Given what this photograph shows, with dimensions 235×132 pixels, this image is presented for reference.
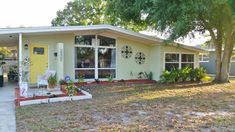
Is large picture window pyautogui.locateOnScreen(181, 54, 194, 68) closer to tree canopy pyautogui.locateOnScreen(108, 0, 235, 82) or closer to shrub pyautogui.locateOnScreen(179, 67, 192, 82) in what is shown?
shrub pyautogui.locateOnScreen(179, 67, 192, 82)

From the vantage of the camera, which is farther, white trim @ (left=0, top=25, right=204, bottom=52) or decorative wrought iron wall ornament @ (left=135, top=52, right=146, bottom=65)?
decorative wrought iron wall ornament @ (left=135, top=52, right=146, bottom=65)

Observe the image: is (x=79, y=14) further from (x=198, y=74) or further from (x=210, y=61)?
(x=198, y=74)

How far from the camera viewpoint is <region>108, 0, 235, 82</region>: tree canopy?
13492 millimetres

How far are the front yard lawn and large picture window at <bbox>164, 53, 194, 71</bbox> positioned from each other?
755 cm

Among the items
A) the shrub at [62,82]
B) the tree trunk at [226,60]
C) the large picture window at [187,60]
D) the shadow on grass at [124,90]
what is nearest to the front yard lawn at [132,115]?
the shadow on grass at [124,90]

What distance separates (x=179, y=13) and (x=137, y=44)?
5234 millimetres

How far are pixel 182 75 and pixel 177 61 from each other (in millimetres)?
1236

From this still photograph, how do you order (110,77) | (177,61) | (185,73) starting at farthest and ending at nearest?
1. (177,61)
2. (185,73)
3. (110,77)

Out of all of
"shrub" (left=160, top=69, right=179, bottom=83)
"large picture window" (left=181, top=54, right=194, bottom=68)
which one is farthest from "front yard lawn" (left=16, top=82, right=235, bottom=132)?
"large picture window" (left=181, top=54, right=194, bottom=68)

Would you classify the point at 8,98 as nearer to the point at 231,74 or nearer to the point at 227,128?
the point at 227,128

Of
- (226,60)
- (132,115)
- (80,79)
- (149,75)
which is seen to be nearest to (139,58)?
(149,75)

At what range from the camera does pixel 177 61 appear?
19594mm

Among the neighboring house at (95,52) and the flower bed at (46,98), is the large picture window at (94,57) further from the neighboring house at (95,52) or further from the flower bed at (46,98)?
the flower bed at (46,98)

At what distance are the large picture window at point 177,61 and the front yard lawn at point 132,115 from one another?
7545 mm
